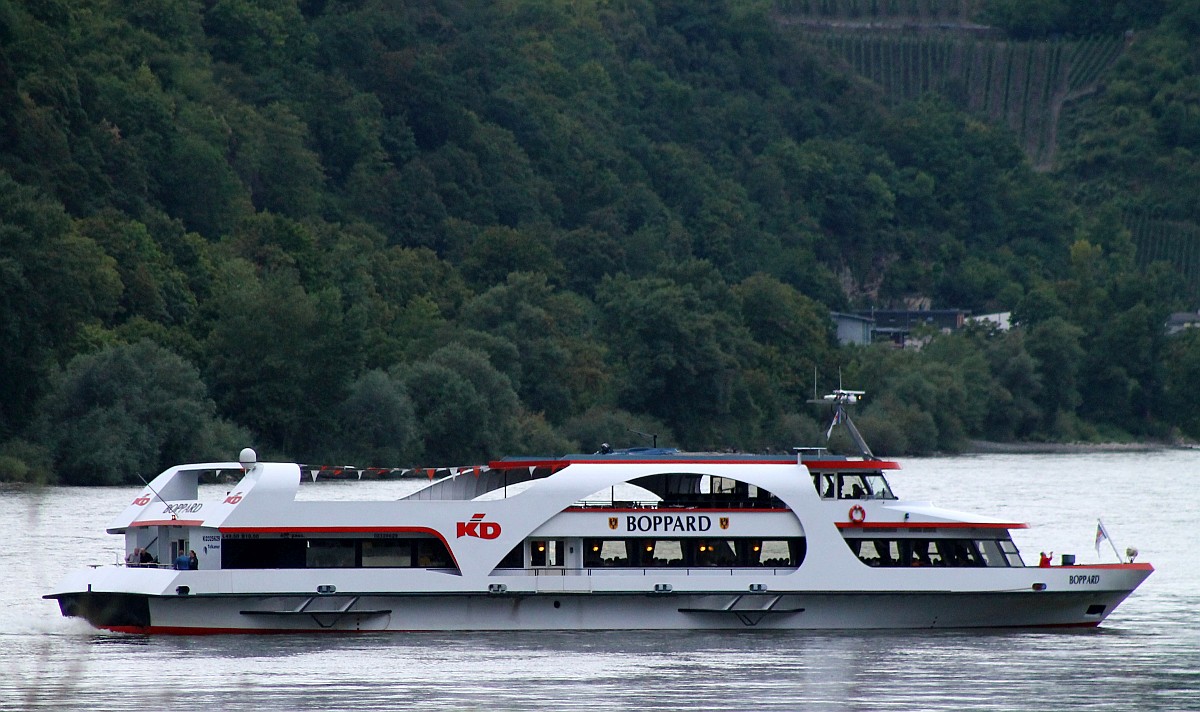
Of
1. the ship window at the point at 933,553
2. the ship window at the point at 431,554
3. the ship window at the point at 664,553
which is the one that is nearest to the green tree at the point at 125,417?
the ship window at the point at 431,554

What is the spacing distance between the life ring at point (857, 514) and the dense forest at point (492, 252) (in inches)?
475

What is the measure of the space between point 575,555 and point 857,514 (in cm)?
465

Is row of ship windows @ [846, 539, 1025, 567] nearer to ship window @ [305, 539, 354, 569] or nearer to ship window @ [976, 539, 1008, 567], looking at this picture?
ship window @ [976, 539, 1008, 567]

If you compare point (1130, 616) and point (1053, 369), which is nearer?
point (1130, 616)

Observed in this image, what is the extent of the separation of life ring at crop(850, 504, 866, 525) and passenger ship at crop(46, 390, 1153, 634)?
16mm

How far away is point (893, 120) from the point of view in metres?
199

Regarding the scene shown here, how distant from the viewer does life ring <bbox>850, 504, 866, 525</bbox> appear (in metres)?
36.4

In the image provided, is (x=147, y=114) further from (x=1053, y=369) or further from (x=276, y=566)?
(x=276, y=566)

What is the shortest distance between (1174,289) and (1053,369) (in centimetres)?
4827

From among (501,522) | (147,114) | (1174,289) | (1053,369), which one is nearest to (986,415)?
(1053,369)

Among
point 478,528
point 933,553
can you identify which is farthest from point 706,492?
point 933,553

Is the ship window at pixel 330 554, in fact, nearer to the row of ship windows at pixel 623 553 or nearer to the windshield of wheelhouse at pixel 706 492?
the row of ship windows at pixel 623 553

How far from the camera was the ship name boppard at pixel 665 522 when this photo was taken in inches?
1410

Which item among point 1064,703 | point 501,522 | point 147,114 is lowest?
point 1064,703
